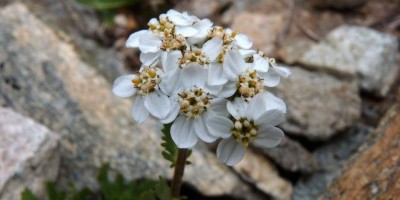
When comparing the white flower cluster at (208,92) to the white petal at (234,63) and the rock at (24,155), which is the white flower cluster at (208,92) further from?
the rock at (24,155)

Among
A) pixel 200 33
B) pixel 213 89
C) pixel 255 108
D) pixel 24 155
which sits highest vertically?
pixel 200 33

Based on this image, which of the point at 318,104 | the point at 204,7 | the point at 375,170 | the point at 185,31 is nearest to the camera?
the point at 185,31

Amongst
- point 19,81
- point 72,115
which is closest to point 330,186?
point 72,115

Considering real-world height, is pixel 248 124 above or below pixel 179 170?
above

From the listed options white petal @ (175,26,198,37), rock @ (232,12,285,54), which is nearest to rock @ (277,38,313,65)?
rock @ (232,12,285,54)

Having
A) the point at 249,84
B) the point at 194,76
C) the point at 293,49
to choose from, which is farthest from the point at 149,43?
the point at 293,49

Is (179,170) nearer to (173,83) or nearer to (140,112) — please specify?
(140,112)

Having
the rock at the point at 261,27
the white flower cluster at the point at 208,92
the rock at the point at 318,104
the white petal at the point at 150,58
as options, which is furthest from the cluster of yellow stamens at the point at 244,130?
the rock at the point at 261,27
